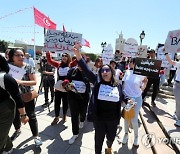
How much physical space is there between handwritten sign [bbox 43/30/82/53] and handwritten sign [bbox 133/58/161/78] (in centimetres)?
169

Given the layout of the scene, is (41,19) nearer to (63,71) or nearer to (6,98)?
(63,71)

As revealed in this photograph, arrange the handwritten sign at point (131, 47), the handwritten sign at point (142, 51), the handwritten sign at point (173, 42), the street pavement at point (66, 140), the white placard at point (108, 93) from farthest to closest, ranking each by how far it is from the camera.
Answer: the handwritten sign at point (142, 51), the handwritten sign at point (131, 47), the handwritten sign at point (173, 42), the street pavement at point (66, 140), the white placard at point (108, 93)

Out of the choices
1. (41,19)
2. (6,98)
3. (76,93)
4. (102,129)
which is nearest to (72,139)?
(76,93)

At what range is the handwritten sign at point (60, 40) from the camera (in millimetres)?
4785

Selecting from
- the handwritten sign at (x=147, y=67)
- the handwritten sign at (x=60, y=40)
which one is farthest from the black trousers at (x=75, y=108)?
the handwritten sign at (x=60, y=40)

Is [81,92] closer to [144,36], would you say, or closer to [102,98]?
[102,98]

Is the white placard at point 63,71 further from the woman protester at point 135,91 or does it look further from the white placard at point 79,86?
the woman protester at point 135,91

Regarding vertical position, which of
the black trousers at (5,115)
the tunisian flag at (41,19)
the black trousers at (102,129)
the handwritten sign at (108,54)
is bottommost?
the black trousers at (102,129)

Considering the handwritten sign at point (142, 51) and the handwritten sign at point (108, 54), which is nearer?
the handwritten sign at point (108, 54)

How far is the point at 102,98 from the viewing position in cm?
300

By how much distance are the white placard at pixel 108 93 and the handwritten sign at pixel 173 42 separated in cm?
263

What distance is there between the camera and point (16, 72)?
3225 mm

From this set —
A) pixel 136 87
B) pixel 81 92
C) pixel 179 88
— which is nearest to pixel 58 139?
pixel 81 92

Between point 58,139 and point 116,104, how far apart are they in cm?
168
